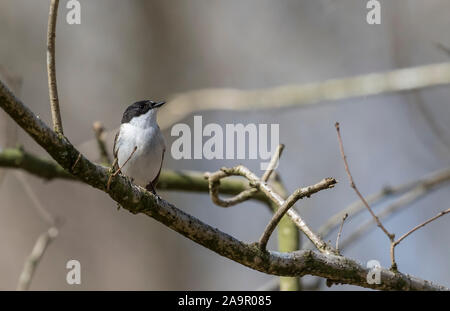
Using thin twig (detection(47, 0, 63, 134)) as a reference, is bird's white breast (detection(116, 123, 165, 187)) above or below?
above

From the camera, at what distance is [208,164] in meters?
9.70

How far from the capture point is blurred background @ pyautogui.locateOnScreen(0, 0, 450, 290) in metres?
7.91

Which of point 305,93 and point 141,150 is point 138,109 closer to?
point 141,150

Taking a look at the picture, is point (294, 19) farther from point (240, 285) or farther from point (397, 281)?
point (397, 281)

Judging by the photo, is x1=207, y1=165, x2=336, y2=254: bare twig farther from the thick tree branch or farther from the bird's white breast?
the bird's white breast

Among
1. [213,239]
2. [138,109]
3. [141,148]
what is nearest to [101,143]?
[138,109]

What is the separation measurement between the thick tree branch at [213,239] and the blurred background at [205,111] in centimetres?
478

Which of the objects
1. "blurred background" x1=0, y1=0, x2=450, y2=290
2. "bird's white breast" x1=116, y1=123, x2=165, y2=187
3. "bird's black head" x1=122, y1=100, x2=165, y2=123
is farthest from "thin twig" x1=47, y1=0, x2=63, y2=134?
"blurred background" x1=0, y1=0, x2=450, y2=290

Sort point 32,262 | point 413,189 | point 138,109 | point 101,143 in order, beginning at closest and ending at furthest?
point 32,262 → point 101,143 → point 138,109 → point 413,189

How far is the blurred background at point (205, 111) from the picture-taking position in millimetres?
7914

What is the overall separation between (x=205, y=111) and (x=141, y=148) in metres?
4.94

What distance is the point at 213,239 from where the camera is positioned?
9.37ft

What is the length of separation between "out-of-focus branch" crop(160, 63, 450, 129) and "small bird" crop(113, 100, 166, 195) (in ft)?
3.40

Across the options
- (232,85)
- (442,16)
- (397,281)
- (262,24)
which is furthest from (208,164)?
(397,281)
